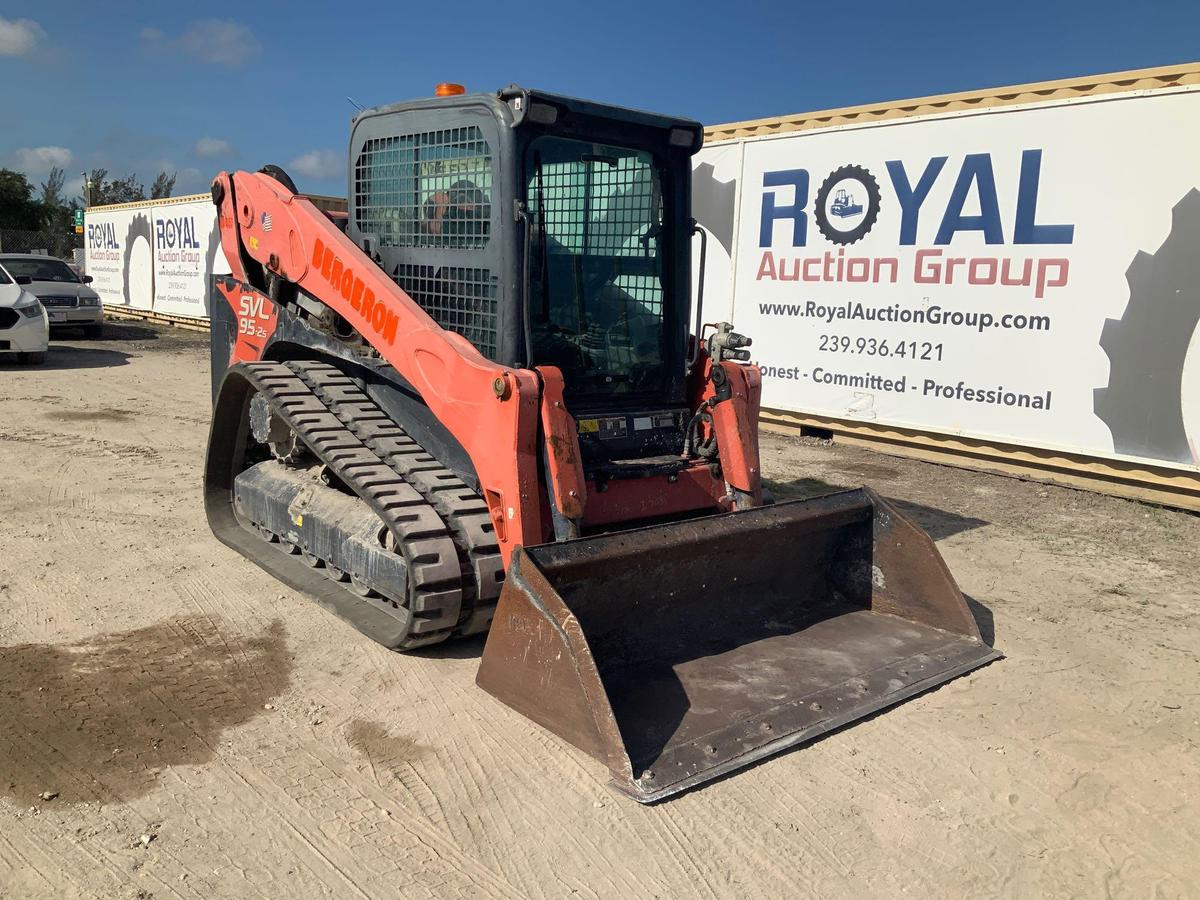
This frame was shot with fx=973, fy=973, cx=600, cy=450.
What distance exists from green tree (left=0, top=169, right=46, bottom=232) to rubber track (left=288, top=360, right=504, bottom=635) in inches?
1854

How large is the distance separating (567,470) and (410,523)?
0.73 meters

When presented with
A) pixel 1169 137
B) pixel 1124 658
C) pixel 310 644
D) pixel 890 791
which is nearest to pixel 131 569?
pixel 310 644

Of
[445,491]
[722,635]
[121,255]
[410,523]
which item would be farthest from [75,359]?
[722,635]

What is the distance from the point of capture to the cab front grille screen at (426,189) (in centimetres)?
450

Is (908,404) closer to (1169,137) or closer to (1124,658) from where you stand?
(1169,137)

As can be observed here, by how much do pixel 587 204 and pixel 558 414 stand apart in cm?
121

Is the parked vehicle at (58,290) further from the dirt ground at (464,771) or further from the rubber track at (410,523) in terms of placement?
the rubber track at (410,523)

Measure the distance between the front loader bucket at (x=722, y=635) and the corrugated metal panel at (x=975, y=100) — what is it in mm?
5288

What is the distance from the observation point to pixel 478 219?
14.8 feet

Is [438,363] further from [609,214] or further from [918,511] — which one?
[918,511]

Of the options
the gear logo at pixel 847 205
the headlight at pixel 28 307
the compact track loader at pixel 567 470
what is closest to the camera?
the compact track loader at pixel 567 470

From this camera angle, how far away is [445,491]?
450 centimetres

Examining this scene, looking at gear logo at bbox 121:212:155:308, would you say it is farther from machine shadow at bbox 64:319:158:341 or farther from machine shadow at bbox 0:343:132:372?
machine shadow at bbox 0:343:132:372

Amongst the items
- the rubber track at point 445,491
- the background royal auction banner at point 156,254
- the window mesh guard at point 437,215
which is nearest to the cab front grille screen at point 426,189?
the window mesh guard at point 437,215
